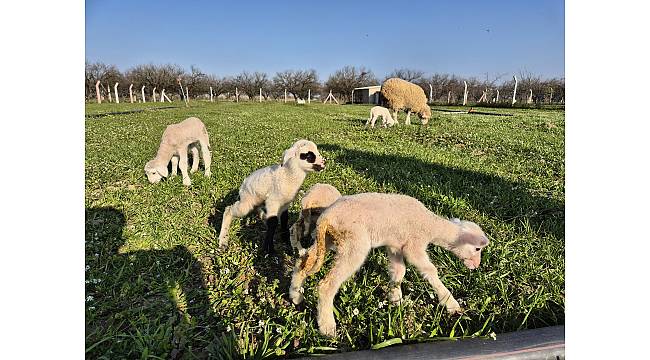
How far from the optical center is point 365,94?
44.1 meters

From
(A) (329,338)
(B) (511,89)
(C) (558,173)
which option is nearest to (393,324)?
(A) (329,338)

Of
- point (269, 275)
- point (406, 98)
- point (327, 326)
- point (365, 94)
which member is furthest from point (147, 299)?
point (365, 94)

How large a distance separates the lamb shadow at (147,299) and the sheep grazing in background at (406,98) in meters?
13.2

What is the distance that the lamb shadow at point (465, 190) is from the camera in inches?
158

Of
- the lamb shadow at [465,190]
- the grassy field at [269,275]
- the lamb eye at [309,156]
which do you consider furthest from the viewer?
the lamb shadow at [465,190]

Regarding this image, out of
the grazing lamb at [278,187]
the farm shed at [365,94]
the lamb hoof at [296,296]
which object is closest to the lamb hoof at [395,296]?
the lamb hoof at [296,296]

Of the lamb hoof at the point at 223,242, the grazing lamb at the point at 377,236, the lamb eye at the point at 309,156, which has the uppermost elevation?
the lamb eye at the point at 309,156

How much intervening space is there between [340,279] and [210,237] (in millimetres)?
1951

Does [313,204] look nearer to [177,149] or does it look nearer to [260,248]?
[260,248]

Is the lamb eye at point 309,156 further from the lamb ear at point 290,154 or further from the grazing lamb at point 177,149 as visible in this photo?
the grazing lamb at point 177,149

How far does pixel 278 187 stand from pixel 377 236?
125 centimetres
